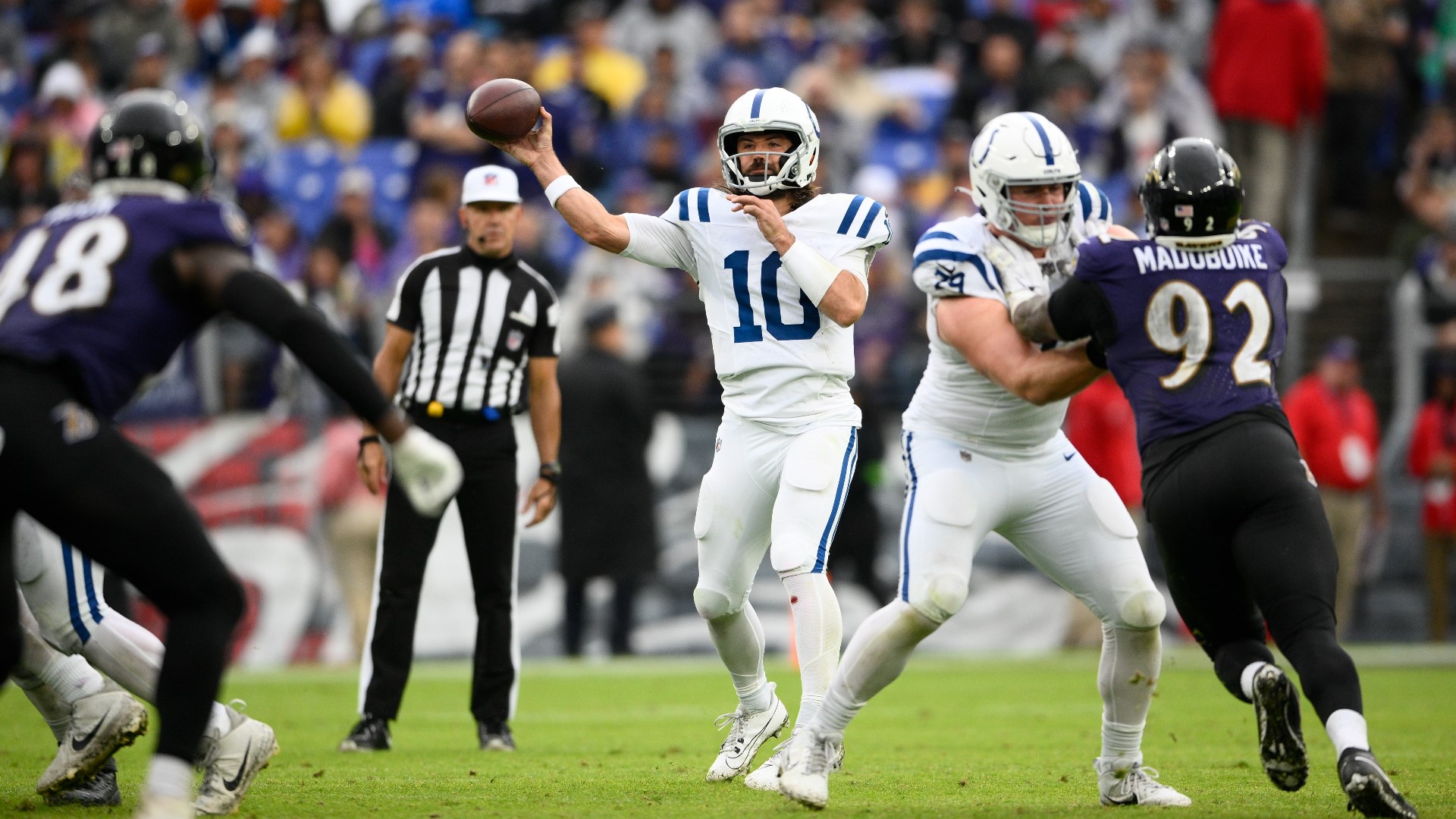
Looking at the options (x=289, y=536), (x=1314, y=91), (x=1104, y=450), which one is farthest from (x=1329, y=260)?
(x=289, y=536)

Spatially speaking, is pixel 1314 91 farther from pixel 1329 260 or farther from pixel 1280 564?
pixel 1280 564

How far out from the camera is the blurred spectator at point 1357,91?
13.2 meters

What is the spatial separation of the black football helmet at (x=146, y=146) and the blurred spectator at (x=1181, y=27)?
11613 mm

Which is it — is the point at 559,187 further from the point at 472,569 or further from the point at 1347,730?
the point at 1347,730

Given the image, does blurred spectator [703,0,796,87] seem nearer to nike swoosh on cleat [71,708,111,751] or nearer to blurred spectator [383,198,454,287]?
blurred spectator [383,198,454,287]

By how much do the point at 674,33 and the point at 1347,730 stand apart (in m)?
11.4

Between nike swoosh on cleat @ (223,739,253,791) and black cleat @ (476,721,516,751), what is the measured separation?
6.81 feet

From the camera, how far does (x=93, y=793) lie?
15.5ft

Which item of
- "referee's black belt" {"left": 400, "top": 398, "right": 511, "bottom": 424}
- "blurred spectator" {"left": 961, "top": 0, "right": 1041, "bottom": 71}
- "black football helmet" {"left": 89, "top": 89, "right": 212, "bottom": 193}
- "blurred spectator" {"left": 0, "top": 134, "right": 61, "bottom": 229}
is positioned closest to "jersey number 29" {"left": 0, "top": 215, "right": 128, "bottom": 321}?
"black football helmet" {"left": 89, "top": 89, "right": 212, "bottom": 193}

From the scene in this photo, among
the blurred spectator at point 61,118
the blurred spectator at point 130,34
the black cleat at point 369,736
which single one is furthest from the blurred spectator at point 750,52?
the black cleat at point 369,736

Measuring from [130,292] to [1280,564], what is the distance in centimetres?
286

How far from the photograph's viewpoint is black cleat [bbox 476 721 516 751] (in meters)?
6.43

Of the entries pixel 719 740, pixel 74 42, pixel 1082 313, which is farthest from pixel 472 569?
pixel 74 42

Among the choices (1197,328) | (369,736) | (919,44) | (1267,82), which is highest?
(919,44)
